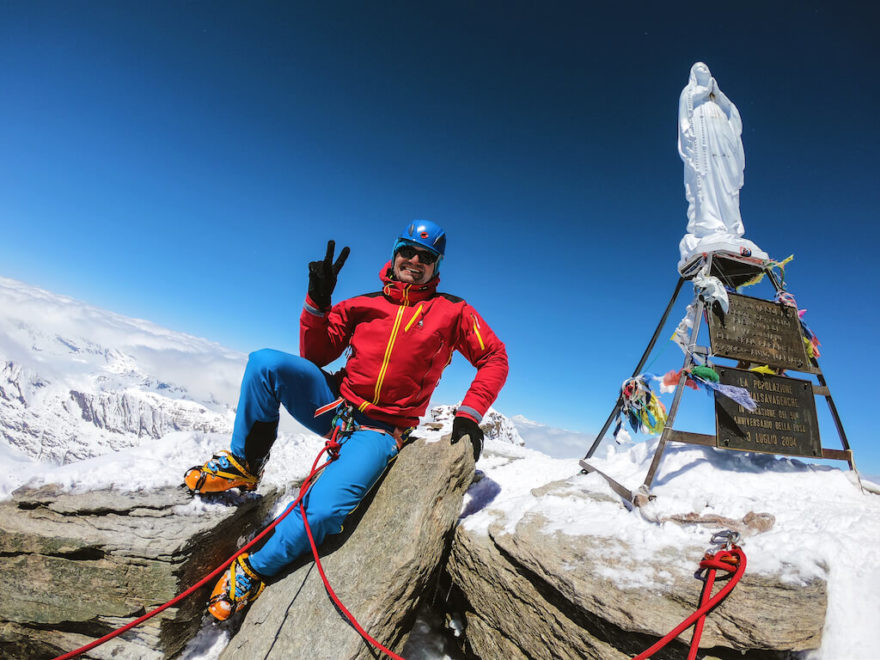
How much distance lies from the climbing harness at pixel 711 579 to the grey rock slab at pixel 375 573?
1.79m

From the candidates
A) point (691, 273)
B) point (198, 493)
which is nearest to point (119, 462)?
point (198, 493)

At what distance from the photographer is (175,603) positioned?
322 centimetres

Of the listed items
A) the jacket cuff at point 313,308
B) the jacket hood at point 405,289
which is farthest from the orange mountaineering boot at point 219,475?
the jacket hood at point 405,289

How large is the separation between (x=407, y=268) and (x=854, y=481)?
18.0 ft

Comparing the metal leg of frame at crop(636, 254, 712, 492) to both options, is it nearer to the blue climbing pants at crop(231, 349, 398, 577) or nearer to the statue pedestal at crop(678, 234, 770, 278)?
the statue pedestal at crop(678, 234, 770, 278)

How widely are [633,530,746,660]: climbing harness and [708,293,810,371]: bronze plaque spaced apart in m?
2.45

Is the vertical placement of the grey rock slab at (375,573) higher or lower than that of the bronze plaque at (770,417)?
lower

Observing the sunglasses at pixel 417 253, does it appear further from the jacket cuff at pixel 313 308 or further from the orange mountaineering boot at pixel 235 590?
the orange mountaineering boot at pixel 235 590

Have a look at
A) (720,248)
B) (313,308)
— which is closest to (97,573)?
(313,308)

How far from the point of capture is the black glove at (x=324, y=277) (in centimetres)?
394

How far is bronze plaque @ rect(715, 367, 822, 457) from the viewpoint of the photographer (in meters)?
4.18

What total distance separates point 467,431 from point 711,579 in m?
2.18

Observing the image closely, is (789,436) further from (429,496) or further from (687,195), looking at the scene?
(429,496)

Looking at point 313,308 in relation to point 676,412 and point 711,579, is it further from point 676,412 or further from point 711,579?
point 676,412
